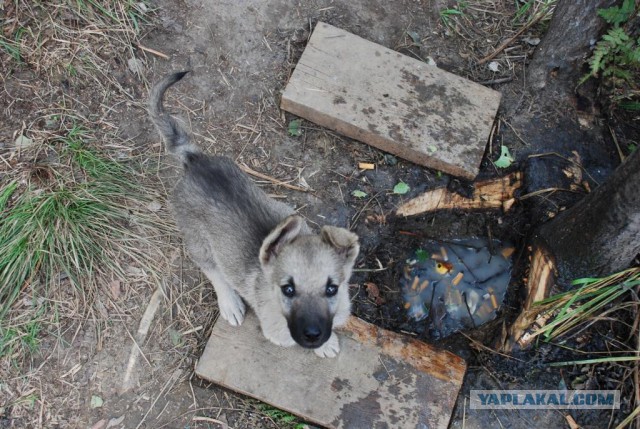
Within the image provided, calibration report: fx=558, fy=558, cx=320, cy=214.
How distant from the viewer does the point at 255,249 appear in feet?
11.4

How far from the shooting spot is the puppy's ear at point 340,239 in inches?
125

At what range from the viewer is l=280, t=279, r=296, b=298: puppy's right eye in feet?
10.3

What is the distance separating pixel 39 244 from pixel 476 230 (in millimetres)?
3189

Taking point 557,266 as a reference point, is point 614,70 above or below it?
above

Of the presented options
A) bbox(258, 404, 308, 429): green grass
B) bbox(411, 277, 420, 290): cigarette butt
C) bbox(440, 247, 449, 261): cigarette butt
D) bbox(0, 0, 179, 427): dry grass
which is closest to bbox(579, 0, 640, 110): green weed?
bbox(440, 247, 449, 261): cigarette butt

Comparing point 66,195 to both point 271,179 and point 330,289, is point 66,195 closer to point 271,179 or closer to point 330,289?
point 271,179

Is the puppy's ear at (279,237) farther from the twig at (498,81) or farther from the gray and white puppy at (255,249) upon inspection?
the twig at (498,81)

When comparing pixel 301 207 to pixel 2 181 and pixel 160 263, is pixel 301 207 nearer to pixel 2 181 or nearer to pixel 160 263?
pixel 160 263

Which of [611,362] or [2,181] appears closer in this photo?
[611,362]

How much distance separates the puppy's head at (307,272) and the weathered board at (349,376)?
1.90 ft

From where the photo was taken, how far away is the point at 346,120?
432cm

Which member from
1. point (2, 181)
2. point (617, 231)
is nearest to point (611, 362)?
point (617, 231)

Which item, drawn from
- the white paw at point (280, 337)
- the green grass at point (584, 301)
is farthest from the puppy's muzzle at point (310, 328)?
the green grass at point (584, 301)

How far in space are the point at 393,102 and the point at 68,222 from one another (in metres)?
2.58
